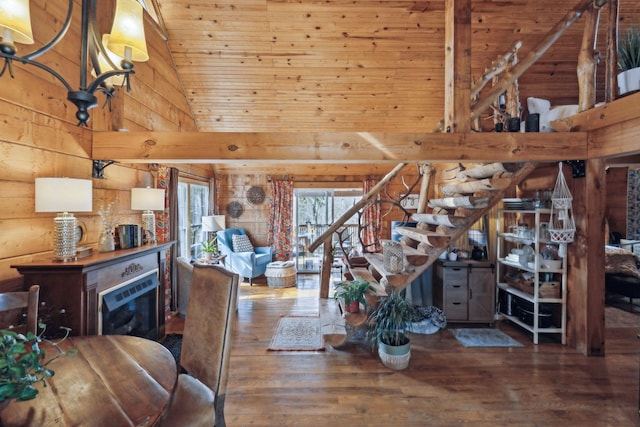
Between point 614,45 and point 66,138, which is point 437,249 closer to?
point 614,45

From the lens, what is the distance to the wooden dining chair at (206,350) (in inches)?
52.2

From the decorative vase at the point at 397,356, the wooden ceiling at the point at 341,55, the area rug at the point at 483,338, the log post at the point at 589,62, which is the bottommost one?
the area rug at the point at 483,338

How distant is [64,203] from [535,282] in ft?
14.0

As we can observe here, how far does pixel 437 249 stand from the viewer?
3.16 metres

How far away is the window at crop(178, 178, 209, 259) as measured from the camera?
4926 mm

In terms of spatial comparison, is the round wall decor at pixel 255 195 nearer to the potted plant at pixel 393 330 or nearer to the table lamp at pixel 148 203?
the table lamp at pixel 148 203

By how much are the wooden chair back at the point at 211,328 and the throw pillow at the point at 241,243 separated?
14.9ft

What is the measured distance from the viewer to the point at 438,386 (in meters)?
2.49

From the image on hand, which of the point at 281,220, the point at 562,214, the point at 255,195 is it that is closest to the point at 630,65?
the point at 562,214

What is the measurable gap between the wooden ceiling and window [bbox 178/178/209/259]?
121 cm

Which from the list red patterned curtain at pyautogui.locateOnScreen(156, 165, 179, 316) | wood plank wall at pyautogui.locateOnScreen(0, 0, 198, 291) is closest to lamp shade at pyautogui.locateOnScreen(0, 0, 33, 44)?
wood plank wall at pyautogui.locateOnScreen(0, 0, 198, 291)

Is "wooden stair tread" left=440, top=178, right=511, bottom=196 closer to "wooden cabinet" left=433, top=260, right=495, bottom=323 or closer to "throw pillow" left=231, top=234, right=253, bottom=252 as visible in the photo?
"wooden cabinet" left=433, top=260, right=495, bottom=323

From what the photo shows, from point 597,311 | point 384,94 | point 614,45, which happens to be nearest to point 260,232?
point 384,94

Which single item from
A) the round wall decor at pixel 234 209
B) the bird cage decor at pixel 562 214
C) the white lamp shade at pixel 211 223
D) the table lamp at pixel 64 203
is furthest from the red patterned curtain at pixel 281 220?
the bird cage decor at pixel 562 214
